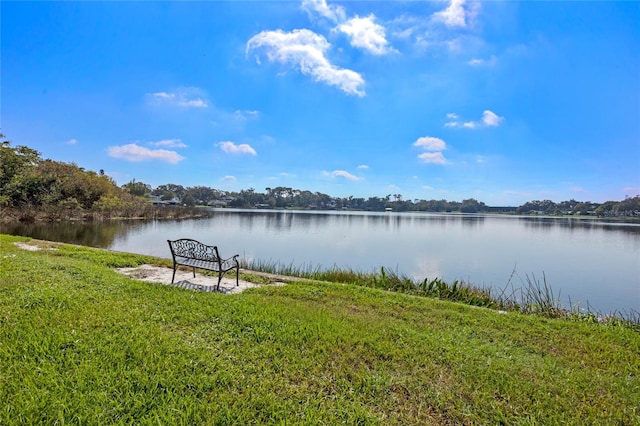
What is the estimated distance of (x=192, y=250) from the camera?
643cm

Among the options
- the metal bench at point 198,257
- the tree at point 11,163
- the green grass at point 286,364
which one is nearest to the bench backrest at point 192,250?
the metal bench at point 198,257

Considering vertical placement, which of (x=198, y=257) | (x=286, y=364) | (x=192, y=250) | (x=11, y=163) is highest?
(x=11, y=163)

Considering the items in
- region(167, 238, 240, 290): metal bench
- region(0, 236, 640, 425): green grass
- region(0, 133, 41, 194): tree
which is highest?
region(0, 133, 41, 194): tree

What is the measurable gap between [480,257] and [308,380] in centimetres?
1772

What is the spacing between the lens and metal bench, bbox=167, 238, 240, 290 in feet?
19.8

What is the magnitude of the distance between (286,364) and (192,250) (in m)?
4.19

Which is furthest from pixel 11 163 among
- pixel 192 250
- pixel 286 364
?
pixel 286 364

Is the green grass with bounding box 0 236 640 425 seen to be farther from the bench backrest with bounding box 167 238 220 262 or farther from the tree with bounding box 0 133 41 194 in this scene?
the tree with bounding box 0 133 41 194

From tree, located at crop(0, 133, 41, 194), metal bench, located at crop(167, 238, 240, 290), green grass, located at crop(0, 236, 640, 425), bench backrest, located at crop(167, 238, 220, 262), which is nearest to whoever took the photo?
green grass, located at crop(0, 236, 640, 425)

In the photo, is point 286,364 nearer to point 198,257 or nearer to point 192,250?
point 198,257

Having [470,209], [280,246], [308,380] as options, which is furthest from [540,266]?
[470,209]

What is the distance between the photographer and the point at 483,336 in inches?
159

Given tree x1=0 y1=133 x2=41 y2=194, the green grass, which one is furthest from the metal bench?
tree x1=0 y1=133 x2=41 y2=194

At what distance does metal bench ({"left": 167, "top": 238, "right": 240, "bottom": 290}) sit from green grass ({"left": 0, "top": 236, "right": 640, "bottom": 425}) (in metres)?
1.25
